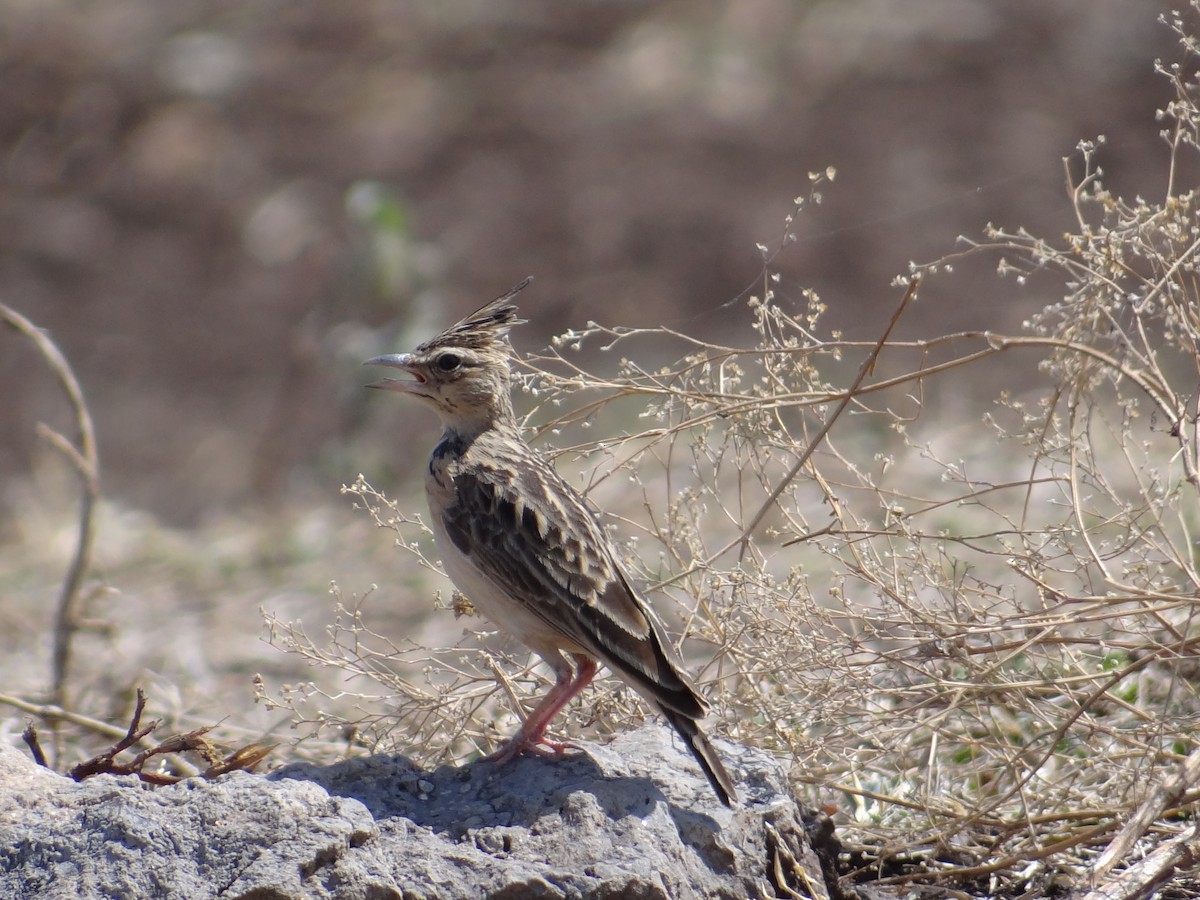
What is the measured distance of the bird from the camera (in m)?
4.23

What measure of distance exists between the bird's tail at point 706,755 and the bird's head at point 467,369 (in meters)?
1.61

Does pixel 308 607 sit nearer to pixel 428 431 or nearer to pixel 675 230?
pixel 428 431

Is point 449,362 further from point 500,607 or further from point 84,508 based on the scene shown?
point 84,508

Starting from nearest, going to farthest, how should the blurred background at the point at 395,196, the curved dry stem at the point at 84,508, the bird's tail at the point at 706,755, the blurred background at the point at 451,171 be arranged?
the bird's tail at the point at 706,755, the curved dry stem at the point at 84,508, the blurred background at the point at 395,196, the blurred background at the point at 451,171

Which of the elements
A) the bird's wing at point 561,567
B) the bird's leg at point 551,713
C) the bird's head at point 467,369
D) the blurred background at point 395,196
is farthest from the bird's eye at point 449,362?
the blurred background at point 395,196

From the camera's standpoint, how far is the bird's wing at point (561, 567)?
4.23 metres

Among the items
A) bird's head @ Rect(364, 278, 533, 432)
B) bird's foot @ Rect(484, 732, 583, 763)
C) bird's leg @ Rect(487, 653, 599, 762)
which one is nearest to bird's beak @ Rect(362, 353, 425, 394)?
bird's head @ Rect(364, 278, 533, 432)

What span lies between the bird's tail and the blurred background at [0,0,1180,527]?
21.5 ft

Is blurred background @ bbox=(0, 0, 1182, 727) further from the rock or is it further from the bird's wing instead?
the rock

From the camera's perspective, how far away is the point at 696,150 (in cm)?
1370

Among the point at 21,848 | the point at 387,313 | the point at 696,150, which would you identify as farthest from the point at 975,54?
the point at 21,848

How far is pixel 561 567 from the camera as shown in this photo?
14.8ft

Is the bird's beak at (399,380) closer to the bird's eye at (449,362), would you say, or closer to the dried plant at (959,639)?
the bird's eye at (449,362)

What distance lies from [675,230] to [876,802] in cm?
855
